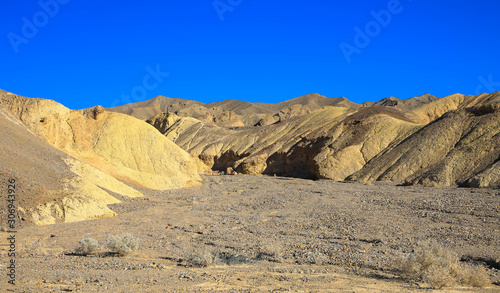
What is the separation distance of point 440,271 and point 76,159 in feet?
49.1

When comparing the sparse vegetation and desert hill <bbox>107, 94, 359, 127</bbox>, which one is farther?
desert hill <bbox>107, 94, 359, 127</bbox>

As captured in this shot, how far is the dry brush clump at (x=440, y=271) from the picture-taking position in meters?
7.16

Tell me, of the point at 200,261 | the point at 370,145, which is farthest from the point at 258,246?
the point at 370,145

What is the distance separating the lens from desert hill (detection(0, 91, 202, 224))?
44.8ft

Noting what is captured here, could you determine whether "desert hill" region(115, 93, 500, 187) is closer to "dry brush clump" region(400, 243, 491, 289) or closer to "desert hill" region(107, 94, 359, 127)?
"dry brush clump" region(400, 243, 491, 289)

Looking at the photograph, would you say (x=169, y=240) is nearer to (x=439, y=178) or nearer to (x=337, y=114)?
(x=439, y=178)

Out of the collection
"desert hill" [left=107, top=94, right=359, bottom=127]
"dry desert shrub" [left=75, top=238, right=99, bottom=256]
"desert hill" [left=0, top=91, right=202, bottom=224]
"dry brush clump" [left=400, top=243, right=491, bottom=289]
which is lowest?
"dry brush clump" [left=400, top=243, right=491, bottom=289]

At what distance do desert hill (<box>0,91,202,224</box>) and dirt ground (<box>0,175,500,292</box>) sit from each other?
1.16m

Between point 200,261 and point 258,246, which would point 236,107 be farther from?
point 200,261

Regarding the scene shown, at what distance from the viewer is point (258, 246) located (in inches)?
402

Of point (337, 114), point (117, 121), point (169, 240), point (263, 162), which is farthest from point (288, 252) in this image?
point (337, 114)

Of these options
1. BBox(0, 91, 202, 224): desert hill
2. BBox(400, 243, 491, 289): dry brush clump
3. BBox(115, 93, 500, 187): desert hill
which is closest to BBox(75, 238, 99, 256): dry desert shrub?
BBox(0, 91, 202, 224): desert hill

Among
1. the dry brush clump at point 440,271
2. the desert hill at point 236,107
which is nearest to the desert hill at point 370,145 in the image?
the dry brush clump at point 440,271

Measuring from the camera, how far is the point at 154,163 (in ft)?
83.5
